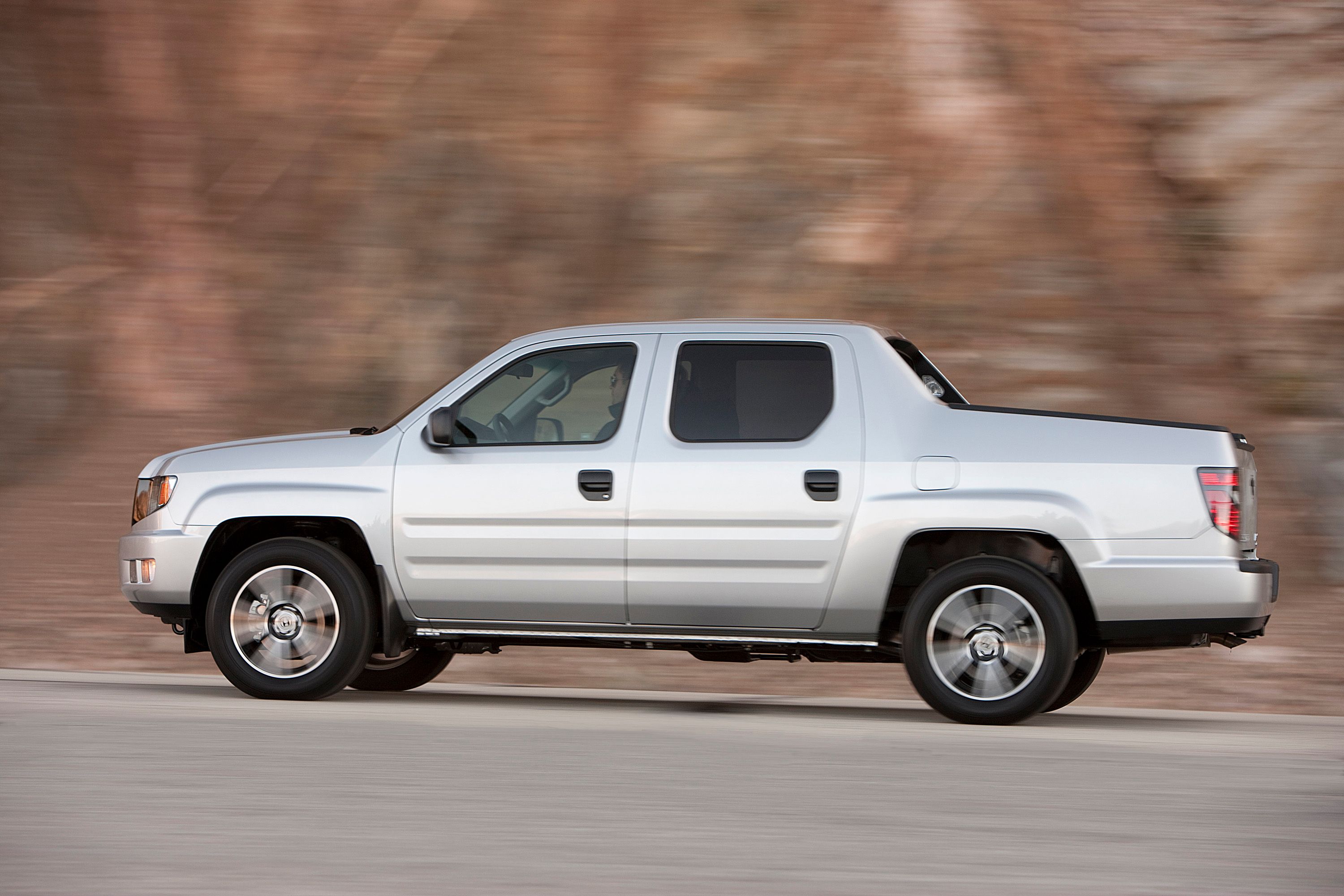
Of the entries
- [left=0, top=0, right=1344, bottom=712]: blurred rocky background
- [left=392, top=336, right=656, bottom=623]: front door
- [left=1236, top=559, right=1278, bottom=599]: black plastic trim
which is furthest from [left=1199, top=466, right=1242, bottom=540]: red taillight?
[left=0, top=0, right=1344, bottom=712]: blurred rocky background

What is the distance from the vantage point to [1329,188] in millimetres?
17219

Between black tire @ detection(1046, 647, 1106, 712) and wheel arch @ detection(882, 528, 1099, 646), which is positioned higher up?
wheel arch @ detection(882, 528, 1099, 646)

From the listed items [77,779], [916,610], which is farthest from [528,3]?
[77,779]

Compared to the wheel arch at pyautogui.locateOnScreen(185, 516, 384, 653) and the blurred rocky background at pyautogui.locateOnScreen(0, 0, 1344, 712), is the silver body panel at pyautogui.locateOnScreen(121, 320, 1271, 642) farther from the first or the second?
the blurred rocky background at pyautogui.locateOnScreen(0, 0, 1344, 712)

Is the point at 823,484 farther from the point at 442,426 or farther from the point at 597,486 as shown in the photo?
the point at 442,426

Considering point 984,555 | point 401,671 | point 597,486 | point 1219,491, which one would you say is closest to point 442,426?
point 597,486

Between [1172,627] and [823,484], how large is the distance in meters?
1.73

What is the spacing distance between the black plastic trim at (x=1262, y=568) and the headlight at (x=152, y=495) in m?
5.29

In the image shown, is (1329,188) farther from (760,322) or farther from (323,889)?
(323,889)

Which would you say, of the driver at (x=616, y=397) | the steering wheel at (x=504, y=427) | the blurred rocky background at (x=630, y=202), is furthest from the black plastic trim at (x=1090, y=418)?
the blurred rocky background at (x=630, y=202)

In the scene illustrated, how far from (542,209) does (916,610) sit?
38.7 ft

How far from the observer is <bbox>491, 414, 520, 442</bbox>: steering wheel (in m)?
8.57

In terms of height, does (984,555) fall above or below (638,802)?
above

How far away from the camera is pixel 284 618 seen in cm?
860
